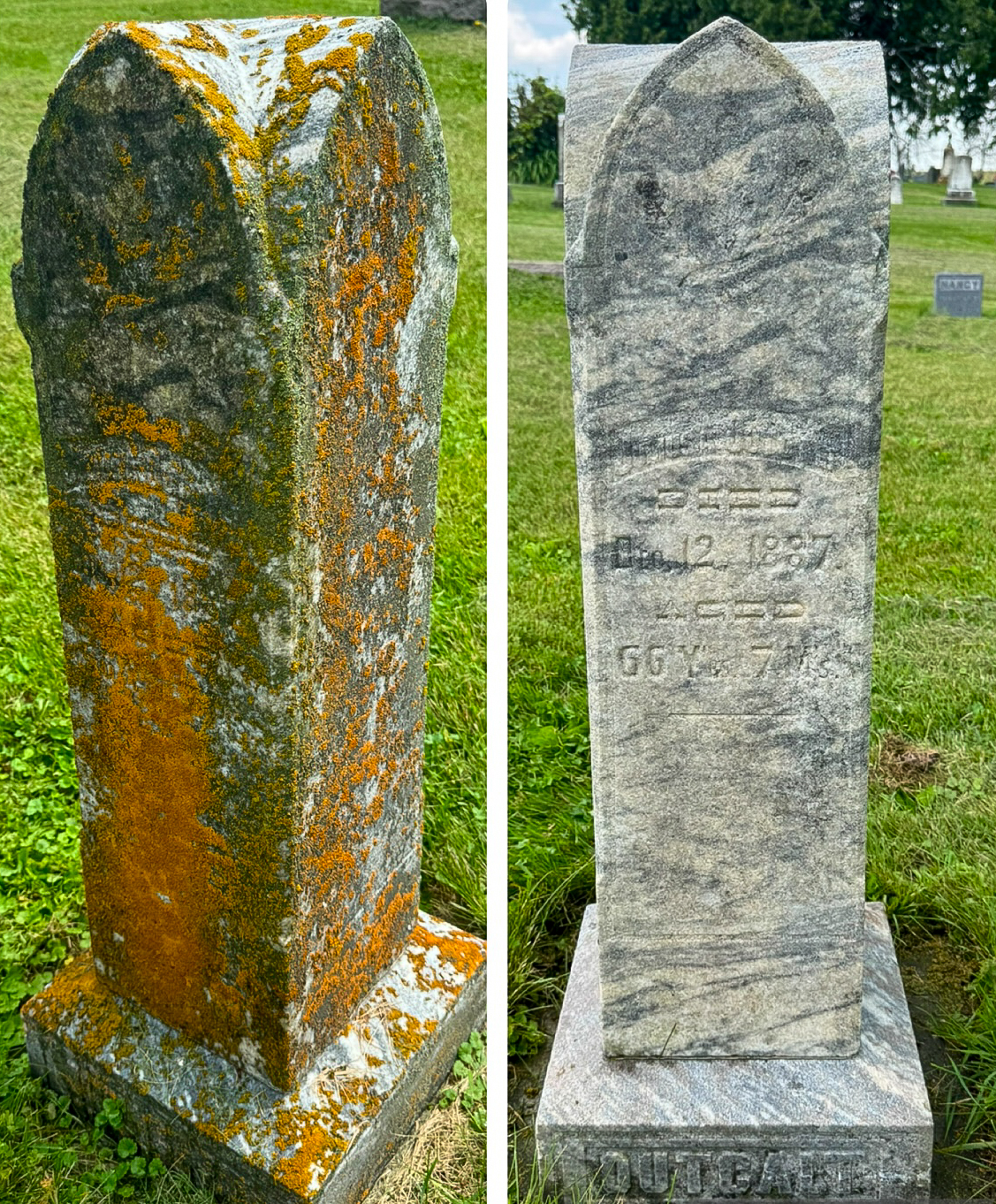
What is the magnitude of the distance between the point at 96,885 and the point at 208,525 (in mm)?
980

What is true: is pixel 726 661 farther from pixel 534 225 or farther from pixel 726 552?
pixel 534 225

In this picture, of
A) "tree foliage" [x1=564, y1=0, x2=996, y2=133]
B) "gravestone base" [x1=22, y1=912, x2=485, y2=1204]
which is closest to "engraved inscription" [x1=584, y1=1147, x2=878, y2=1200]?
"gravestone base" [x1=22, y1=912, x2=485, y2=1204]

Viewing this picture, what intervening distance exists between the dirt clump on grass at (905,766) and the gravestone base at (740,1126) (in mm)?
1218

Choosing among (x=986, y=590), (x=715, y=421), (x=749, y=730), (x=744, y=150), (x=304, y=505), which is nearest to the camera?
(x=304, y=505)

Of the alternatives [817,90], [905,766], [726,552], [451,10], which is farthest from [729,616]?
[451,10]

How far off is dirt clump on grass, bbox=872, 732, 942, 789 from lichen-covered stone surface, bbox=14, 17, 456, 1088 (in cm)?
192

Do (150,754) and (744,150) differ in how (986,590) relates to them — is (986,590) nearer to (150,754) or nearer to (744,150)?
(744,150)

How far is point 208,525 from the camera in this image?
5.84 feet

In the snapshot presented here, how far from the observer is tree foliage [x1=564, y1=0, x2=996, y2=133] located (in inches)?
454

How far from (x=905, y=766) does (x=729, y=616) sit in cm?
182

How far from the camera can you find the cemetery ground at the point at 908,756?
8.67 feet

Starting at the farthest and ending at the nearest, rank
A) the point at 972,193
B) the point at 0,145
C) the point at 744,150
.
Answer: the point at 972,193 → the point at 0,145 → the point at 744,150

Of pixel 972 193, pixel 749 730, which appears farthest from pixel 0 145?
pixel 972 193

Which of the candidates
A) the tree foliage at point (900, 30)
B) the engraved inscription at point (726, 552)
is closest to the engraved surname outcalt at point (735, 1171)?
the engraved inscription at point (726, 552)
